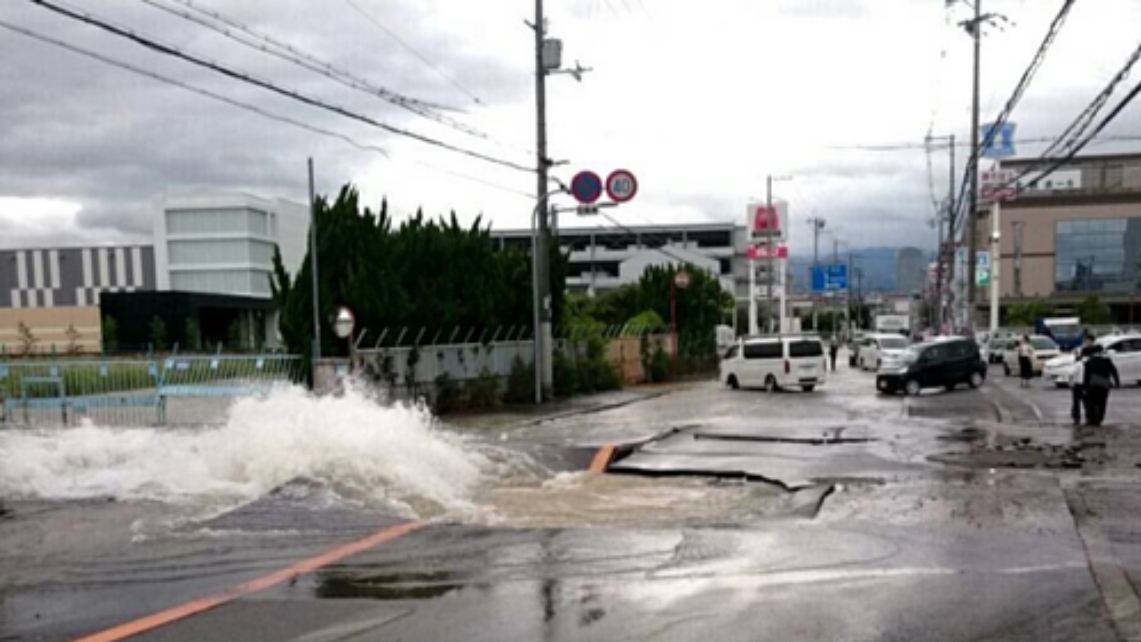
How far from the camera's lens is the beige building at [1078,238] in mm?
79562

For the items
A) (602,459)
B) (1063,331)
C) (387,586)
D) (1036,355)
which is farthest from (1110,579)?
(1063,331)

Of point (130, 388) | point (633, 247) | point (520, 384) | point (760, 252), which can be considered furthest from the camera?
point (633, 247)

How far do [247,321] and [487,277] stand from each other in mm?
38761

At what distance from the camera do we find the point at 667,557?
7422 millimetres

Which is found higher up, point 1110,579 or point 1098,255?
point 1098,255

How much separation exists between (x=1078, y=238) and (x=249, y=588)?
8982cm

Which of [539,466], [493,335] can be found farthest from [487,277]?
[539,466]

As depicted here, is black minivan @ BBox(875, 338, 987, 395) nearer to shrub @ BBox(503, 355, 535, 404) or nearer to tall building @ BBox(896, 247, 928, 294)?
shrub @ BBox(503, 355, 535, 404)

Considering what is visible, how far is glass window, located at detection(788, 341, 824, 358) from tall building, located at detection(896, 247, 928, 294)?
392 feet

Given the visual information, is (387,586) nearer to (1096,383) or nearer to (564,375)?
(1096,383)

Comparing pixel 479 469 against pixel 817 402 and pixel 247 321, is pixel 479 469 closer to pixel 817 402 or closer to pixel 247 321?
pixel 817 402

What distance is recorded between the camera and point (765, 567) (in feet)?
23.1

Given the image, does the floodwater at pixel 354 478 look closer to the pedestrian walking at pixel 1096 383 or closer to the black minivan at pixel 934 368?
the pedestrian walking at pixel 1096 383

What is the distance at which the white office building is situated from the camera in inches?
3187
